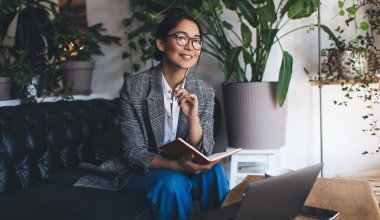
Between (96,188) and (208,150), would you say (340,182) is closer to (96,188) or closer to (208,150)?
(208,150)

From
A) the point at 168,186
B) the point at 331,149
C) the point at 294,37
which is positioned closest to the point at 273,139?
the point at 331,149

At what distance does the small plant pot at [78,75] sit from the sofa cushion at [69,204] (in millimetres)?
1012

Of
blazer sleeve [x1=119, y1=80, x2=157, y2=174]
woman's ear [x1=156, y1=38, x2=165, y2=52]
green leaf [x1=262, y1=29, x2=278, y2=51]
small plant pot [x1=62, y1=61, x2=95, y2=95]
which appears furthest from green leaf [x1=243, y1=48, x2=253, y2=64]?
small plant pot [x1=62, y1=61, x2=95, y2=95]

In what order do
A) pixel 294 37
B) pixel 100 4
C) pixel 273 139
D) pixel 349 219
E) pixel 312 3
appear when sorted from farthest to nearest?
pixel 100 4 → pixel 294 37 → pixel 273 139 → pixel 312 3 → pixel 349 219

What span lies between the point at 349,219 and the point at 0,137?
4.53ft

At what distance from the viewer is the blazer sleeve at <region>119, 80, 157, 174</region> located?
5.37 ft

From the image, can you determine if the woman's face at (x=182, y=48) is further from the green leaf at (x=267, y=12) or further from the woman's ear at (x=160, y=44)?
the green leaf at (x=267, y=12)

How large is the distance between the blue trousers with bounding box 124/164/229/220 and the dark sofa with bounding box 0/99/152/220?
0.21ft

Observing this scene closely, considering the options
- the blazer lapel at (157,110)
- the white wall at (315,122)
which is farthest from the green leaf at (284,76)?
the blazer lapel at (157,110)

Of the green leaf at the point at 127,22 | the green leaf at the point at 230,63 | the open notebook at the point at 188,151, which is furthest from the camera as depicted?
the green leaf at the point at 127,22

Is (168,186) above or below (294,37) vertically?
below

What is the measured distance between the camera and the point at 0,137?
5.72ft

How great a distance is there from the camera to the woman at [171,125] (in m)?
1.54

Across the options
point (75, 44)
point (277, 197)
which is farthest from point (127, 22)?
point (277, 197)
